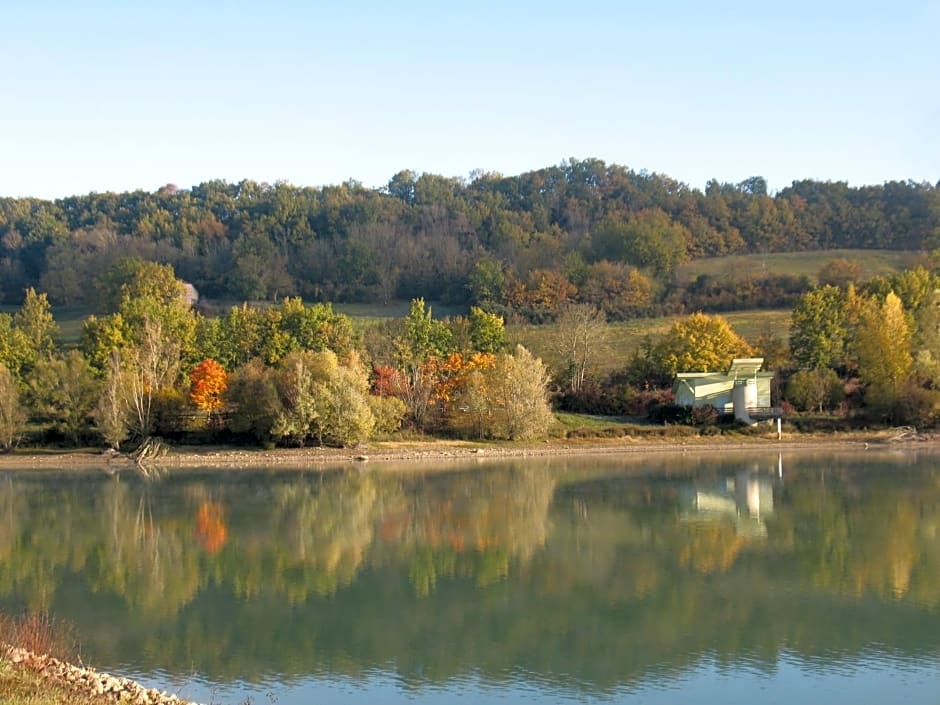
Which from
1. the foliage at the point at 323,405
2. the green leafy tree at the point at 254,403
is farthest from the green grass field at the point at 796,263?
the green leafy tree at the point at 254,403

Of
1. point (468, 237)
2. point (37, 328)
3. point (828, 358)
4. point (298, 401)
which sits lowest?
point (298, 401)

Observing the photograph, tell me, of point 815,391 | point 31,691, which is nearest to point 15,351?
point 815,391

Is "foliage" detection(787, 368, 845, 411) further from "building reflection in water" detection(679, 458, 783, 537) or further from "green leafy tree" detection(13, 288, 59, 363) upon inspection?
"green leafy tree" detection(13, 288, 59, 363)

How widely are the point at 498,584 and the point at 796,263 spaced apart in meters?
65.8

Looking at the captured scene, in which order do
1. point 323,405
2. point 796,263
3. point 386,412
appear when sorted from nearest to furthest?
point 323,405
point 386,412
point 796,263

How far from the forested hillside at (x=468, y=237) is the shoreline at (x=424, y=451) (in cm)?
2481

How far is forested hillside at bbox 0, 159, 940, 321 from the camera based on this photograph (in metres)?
74.1

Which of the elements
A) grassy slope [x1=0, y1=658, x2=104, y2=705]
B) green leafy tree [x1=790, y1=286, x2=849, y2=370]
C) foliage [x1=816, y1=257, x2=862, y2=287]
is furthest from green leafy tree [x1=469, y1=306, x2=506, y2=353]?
grassy slope [x1=0, y1=658, x2=104, y2=705]

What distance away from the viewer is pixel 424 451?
4325cm

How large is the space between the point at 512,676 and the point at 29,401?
34.6m

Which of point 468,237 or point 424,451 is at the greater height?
point 468,237

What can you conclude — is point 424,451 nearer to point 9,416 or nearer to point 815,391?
point 9,416

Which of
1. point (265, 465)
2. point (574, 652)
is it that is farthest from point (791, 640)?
point (265, 465)

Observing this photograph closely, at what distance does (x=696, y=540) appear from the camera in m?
24.0
